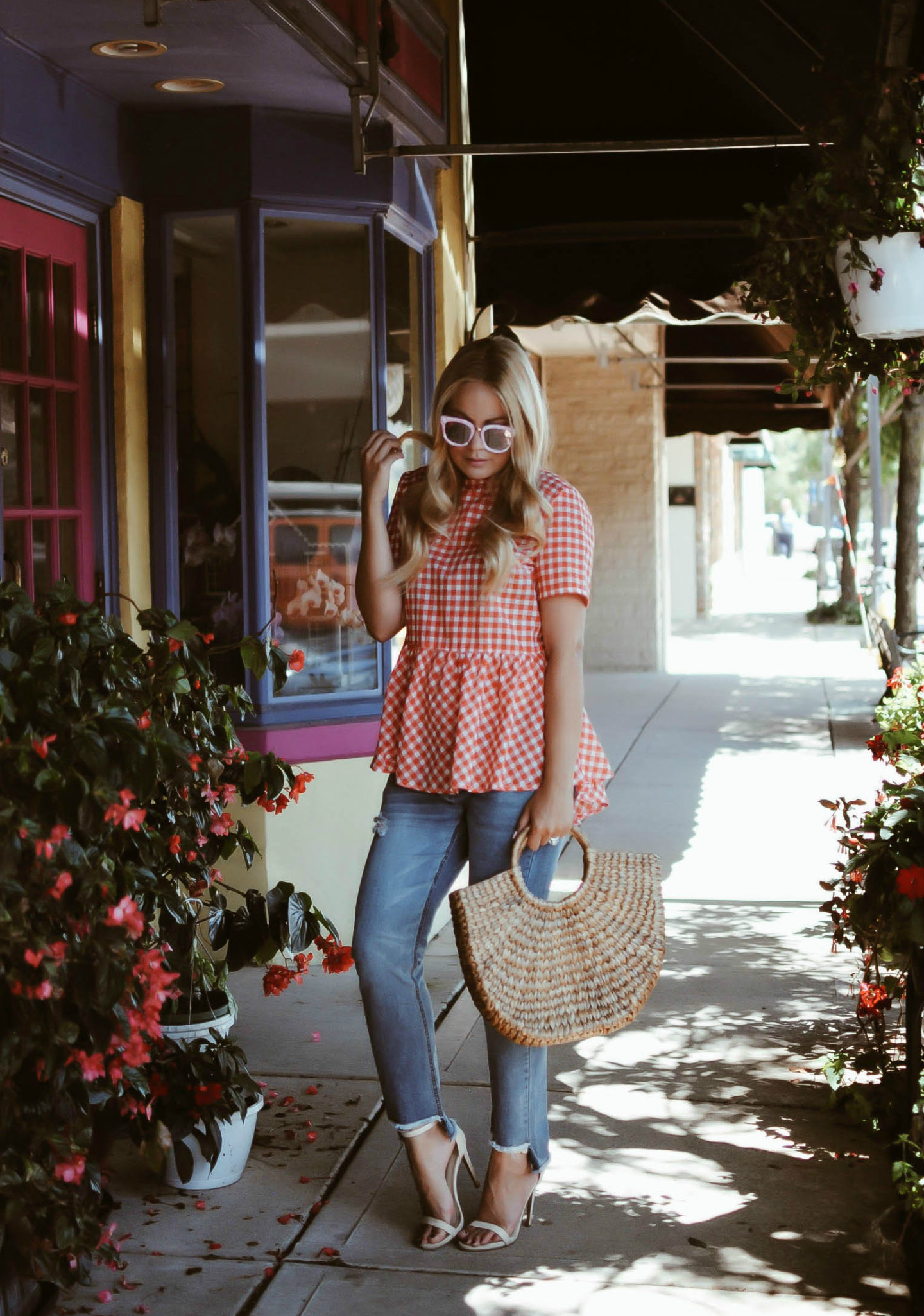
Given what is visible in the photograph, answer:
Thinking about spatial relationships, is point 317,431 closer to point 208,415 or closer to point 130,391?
point 208,415

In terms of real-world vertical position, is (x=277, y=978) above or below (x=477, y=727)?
below

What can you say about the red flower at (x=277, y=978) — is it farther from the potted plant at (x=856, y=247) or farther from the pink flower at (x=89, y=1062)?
the potted plant at (x=856, y=247)

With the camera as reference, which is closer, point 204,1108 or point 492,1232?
point 492,1232

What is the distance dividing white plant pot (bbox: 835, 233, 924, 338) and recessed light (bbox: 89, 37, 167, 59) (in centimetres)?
202

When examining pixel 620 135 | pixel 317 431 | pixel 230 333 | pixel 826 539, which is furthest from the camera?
pixel 826 539

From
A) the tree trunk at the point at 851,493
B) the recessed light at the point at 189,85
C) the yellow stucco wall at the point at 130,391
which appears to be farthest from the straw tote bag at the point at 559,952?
the tree trunk at the point at 851,493

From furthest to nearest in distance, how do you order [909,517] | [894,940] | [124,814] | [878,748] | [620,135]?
1. [909,517]
2. [620,135]
3. [878,748]
4. [894,940]
5. [124,814]

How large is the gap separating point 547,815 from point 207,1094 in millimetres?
1009

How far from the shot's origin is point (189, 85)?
4.77 m

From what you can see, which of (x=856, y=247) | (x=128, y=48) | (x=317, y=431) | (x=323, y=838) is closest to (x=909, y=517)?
(x=317, y=431)

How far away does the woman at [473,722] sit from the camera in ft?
10.3

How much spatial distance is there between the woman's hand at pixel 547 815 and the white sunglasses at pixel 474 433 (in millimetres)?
710

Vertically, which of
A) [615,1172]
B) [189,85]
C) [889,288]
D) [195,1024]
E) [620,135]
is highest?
[620,135]

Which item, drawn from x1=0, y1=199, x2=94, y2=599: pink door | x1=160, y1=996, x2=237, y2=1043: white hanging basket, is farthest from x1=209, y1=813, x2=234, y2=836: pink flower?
x1=0, y1=199, x2=94, y2=599: pink door
